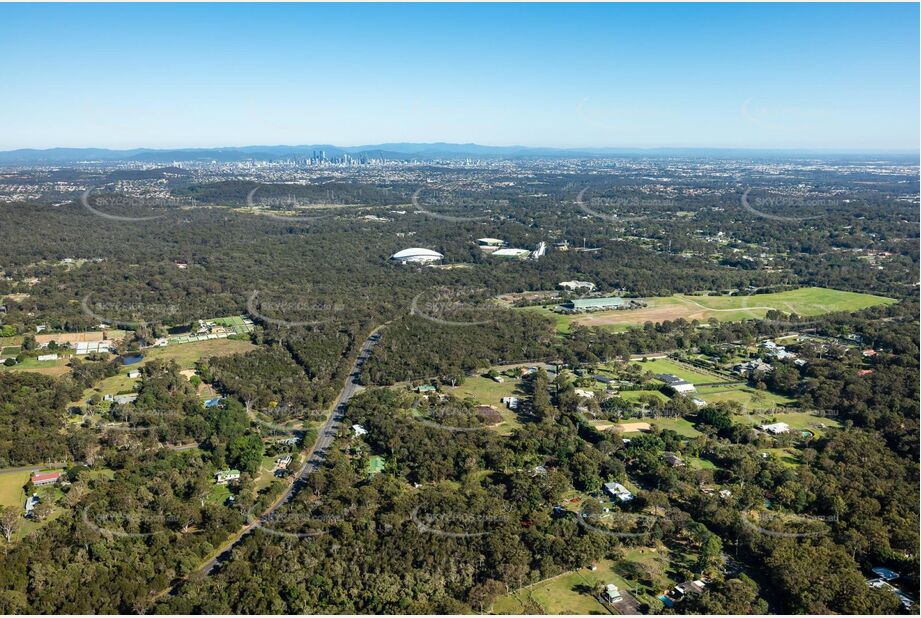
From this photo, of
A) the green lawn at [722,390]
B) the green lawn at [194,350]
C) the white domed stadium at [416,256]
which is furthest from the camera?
the white domed stadium at [416,256]

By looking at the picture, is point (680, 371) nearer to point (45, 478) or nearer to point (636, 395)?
point (636, 395)

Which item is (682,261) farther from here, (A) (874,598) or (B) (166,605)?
(B) (166,605)

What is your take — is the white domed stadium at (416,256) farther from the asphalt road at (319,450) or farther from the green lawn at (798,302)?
the asphalt road at (319,450)

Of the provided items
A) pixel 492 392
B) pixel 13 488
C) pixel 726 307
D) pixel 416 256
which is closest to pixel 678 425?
pixel 492 392

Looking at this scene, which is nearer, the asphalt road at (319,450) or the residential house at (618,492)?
the asphalt road at (319,450)

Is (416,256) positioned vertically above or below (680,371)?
above

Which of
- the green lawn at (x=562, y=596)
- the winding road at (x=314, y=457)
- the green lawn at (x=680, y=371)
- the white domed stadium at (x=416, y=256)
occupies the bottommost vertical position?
the green lawn at (x=562, y=596)

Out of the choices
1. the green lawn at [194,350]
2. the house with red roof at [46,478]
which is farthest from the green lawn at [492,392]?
the house with red roof at [46,478]
